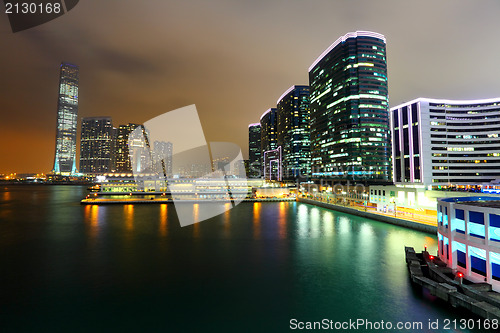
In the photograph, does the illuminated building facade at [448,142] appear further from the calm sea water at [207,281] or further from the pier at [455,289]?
the pier at [455,289]

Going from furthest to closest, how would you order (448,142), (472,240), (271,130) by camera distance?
1. (271,130)
2. (448,142)
3. (472,240)

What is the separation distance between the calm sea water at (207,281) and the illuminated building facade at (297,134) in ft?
327

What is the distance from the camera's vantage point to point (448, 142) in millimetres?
70062

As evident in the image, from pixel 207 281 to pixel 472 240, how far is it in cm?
1585

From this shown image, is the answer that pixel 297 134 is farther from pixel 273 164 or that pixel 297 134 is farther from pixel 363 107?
pixel 363 107

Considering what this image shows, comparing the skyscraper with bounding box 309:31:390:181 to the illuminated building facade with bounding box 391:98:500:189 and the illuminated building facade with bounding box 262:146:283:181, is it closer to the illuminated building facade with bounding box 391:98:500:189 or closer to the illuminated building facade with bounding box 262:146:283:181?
the illuminated building facade with bounding box 391:98:500:189

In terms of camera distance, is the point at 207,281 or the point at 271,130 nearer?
the point at 207,281

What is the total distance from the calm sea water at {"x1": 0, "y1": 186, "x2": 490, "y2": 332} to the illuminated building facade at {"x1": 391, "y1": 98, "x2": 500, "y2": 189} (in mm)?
43532

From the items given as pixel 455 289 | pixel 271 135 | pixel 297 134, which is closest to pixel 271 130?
pixel 271 135

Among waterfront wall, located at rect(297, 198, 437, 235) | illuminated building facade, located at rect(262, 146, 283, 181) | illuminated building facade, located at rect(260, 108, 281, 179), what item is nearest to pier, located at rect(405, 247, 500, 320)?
waterfront wall, located at rect(297, 198, 437, 235)

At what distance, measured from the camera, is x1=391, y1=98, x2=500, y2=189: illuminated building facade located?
6831 centimetres

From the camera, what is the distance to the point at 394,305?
14.6 metres

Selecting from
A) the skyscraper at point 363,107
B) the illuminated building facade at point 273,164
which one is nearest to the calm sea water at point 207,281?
the skyscraper at point 363,107

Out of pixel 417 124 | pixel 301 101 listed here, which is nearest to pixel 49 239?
pixel 417 124
